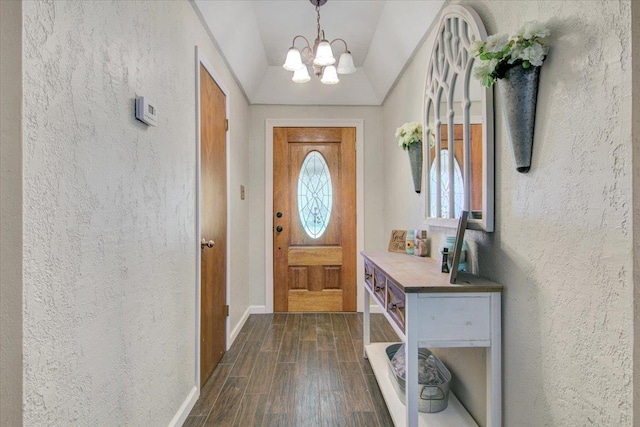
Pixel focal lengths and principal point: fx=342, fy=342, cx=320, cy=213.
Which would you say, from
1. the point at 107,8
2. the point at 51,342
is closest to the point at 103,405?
the point at 51,342

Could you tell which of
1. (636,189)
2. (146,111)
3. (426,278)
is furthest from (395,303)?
(146,111)

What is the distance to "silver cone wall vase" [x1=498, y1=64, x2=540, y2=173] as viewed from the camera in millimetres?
1134

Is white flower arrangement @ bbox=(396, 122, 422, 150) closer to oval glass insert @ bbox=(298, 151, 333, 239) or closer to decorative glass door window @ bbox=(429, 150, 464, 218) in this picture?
decorative glass door window @ bbox=(429, 150, 464, 218)

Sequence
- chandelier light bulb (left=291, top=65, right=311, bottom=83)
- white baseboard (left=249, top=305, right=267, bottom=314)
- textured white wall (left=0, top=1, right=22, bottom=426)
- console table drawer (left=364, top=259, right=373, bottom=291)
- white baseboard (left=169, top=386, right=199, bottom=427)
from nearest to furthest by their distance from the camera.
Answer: textured white wall (left=0, top=1, right=22, bottom=426) < white baseboard (left=169, top=386, right=199, bottom=427) < console table drawer (left=364, top=259, right=373, bottom=291) < chandelier light bulb (left=291, top=65, right=311, bottom=83) < white baseboard (left=249, top=305, right=267, bottom=314)

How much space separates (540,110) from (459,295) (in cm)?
74

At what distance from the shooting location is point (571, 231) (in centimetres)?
102

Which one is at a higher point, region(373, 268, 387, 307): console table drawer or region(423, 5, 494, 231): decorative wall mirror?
region(423, 5, 494, 231): decorative wall mirror

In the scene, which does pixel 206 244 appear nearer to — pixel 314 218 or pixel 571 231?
pixel 314 218

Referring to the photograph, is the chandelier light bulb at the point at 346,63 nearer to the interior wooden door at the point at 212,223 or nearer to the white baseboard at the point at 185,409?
the interior wooden door at the point at 212,223

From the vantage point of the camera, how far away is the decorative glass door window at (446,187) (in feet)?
5.60

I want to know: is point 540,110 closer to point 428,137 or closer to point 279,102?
point 428,137

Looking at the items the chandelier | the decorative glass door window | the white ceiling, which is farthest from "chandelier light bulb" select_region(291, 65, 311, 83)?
the decorative glass door window

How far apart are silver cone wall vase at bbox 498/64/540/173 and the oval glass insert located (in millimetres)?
2582

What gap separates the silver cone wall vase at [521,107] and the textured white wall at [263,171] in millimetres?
2531
